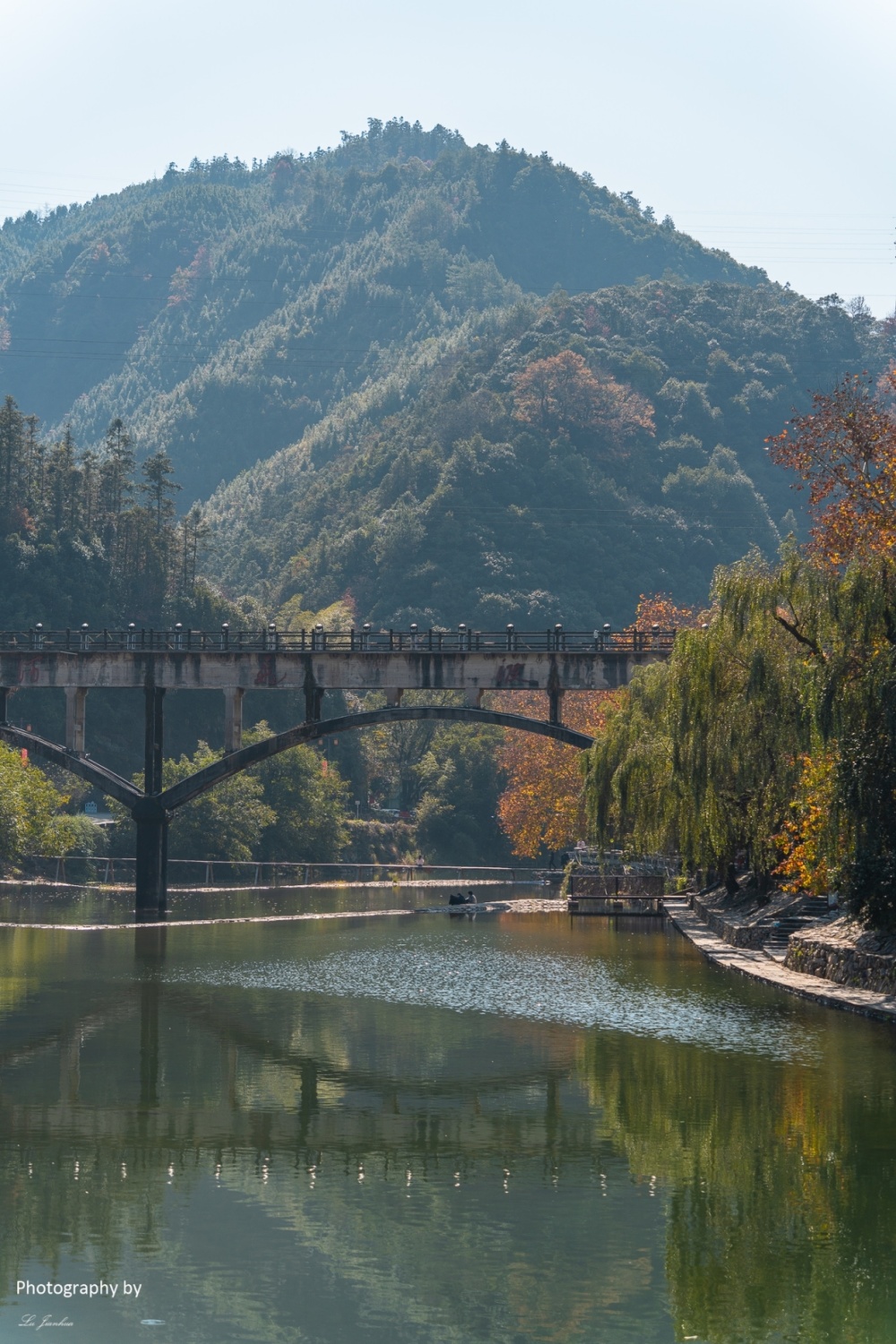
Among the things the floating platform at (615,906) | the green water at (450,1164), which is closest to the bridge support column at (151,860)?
the floating platform at (615,906)

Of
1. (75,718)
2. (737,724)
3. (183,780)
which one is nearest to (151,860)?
(183,780)

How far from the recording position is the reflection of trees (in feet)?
56.5

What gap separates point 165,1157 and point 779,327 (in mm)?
187551

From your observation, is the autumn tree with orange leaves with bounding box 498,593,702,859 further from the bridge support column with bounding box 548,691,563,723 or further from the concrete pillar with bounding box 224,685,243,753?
the concrete pillar with bounding box 224,685,243,753

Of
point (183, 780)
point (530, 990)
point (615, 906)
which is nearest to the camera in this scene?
point (530, 990)

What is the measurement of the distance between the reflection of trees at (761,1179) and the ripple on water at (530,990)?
A: 3.74 feet

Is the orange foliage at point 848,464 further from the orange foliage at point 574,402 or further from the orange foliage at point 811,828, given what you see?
the orange foliage at point 574,402

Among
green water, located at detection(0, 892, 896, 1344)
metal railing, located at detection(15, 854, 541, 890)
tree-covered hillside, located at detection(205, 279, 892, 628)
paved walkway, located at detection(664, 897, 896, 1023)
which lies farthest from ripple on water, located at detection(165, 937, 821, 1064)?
tree-covered hillside, located at detection(205, 279, 892, 628)

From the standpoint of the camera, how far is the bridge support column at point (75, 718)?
67.2 meters

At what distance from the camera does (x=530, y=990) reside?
42344mm

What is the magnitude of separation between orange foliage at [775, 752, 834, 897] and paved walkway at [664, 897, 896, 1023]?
226cm

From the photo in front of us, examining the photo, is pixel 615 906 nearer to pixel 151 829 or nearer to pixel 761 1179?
pixel 151 829

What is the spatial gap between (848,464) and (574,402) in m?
133

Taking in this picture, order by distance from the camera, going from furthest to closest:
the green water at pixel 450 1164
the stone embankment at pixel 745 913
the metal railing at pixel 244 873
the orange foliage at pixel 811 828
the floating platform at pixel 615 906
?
the metal railing at pixel 244 873
the floating platform at pixel 615 906
the stone embankment at pixel 745 913
the orange foliage at pixel 811 828
the green water at pixel 450 1164
